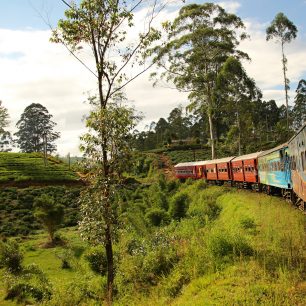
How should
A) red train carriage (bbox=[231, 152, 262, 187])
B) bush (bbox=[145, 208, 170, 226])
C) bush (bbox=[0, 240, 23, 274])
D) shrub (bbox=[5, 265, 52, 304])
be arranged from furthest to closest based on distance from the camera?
bush (bbox=[145, 208, 170, 226])
red train carriage (bbox=[231, 152, 262, 187])
bush (bbox=[0, 240, 23, 274])
shrub (bbox=[5, 265, 52, 304])

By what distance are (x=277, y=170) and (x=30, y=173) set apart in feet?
159

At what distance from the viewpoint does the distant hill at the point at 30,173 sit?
56.7m

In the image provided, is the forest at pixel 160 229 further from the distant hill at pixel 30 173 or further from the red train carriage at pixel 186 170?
the distant hill at pixel 30 173

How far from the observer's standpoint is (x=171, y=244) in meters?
15.7

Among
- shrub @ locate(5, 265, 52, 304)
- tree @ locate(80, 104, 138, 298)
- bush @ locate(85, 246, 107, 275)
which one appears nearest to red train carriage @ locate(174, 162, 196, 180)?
shrub @ locate(5, 265, 52, 304)

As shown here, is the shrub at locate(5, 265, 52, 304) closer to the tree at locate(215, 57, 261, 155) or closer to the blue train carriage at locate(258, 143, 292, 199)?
the blue train carriage at locate(258, 143, 292, 199)

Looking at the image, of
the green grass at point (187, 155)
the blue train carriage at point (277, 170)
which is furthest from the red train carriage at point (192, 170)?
the green grass at point (187, 155)

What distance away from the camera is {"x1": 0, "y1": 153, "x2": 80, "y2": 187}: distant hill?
186ft

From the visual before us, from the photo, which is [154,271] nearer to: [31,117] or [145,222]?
[145,222]

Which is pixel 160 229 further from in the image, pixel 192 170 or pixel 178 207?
pixel 192 170

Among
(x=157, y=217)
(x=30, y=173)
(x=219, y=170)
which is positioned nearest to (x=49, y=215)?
(x=157, y=217)

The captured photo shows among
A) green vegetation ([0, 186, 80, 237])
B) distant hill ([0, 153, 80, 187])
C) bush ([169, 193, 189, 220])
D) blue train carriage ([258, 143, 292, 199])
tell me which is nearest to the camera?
blue train carriage ([258, 143, 292, 199])

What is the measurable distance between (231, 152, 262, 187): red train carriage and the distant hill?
27.9m

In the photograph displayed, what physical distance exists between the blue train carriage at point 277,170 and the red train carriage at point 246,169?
1208 millimetres
